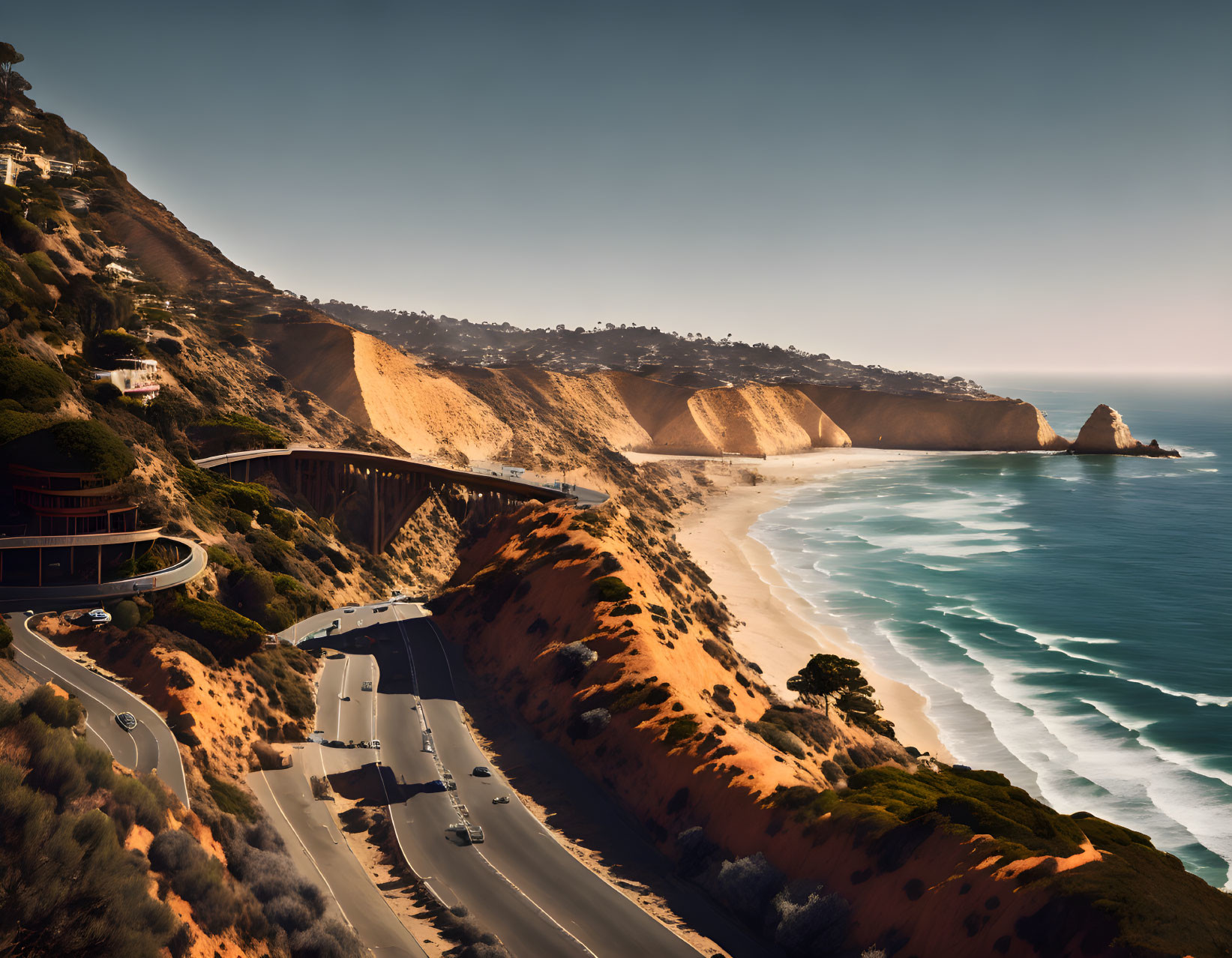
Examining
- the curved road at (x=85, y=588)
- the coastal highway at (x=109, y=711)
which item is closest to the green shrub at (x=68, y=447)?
the curved road at (x=85, y=588)

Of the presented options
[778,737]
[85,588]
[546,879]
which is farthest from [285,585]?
[778,737]

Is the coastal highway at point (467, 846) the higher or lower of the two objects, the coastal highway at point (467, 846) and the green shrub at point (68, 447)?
the lower

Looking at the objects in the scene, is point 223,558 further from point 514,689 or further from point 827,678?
point 827,678

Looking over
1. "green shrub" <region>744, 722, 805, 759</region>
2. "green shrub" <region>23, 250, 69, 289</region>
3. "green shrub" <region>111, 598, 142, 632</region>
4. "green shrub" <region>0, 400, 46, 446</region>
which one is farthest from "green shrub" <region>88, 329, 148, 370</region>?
"green shrub" <region>744, 722, 805, 759</region>

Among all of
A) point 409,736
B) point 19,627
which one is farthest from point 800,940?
point 19,627

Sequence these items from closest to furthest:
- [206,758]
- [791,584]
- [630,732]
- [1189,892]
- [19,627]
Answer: [1189,892] < [206,758] < [19,627] < [630,732] < [791,584]

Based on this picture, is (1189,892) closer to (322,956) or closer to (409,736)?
(322,956)

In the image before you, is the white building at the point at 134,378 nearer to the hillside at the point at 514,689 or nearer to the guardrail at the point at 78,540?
the hillside at the point at 514,689
